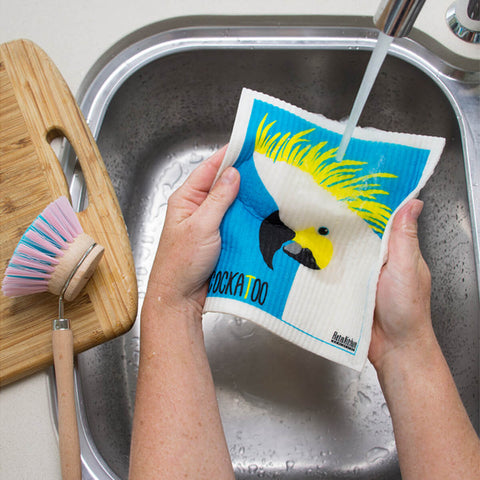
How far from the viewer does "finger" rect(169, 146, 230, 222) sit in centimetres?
61

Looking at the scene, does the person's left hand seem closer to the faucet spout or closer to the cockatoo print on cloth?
the cockatoo print on cloth

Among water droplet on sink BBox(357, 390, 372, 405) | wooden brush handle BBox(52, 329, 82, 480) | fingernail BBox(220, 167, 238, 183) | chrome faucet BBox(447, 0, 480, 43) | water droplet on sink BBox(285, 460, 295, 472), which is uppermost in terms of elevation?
chrome faucet BBox(447, 0, 480, 43)

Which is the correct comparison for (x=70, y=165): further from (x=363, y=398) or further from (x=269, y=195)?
(x=363, y=398)

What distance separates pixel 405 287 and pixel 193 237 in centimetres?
29

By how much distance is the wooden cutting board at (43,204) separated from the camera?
1.81 ft

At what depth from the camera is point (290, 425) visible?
2.43 feet

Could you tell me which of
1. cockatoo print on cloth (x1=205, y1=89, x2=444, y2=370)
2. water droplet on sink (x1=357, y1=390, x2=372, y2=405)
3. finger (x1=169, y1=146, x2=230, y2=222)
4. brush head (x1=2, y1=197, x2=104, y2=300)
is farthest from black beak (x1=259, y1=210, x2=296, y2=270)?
water droplet on sink (x1=357, y1=390, x2=372, y2=405)

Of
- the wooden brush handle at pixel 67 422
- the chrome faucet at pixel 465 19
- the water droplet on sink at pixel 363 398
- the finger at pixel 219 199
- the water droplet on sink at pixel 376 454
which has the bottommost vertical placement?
the water droplet on sink at pixel 376 454

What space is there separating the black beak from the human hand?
0.14 metres

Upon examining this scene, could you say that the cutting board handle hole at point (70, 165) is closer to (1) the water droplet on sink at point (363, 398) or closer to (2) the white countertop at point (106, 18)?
(2) the white countertop at point (106, 18)

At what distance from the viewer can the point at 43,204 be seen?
59cm

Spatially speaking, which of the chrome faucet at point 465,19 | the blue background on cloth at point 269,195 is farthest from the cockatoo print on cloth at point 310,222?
the chrome faucet at point 465,19

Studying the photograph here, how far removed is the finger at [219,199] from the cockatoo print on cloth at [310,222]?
0.05 ft

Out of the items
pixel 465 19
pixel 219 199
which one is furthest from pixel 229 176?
pixel 465 19
